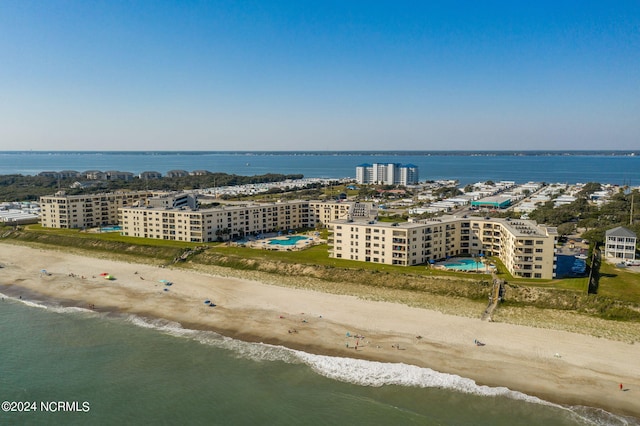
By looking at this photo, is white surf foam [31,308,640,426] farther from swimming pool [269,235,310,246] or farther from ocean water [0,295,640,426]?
swimming pool [269,235,310,246]

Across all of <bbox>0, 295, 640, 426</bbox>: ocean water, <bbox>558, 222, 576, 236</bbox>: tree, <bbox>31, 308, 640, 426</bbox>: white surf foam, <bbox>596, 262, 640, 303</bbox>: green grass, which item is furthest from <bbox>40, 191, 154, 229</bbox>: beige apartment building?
<bbox>558, 222, 576, 236</bbox>: tree

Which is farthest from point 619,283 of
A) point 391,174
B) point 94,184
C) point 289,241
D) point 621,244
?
point 94,184

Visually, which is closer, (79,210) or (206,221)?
(206,221)

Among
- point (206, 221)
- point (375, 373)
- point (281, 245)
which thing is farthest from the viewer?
point (206, 221)

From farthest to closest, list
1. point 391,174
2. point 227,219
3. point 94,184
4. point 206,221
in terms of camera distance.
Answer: point 391,174
point 94,184
point 227,219
point 206,221

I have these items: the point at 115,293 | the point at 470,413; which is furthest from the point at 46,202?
the point at 470,413

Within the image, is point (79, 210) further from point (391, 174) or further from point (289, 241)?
point (391, 174)

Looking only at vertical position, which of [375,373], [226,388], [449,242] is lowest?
[226,388]

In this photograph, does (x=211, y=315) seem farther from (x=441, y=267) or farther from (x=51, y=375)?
(x=441, y=267)
